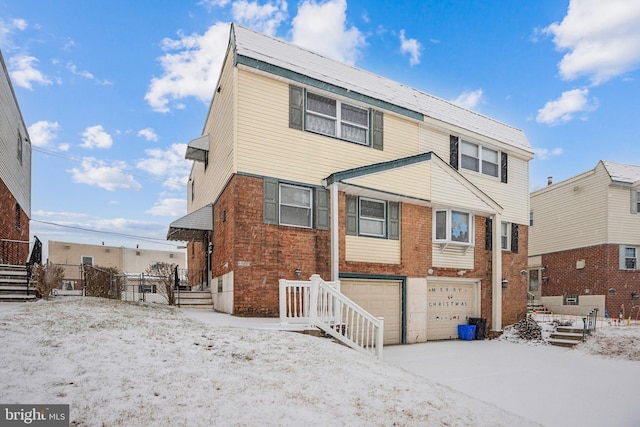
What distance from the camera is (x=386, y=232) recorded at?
13156mm

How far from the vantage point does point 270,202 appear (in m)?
11.2

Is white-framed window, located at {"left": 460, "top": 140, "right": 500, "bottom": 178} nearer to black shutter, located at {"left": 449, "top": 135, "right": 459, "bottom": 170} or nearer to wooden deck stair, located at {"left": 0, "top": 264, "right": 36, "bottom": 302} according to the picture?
black shutter, located at {"left": 449, "top": 135, "right": 459, "bottom": 170}

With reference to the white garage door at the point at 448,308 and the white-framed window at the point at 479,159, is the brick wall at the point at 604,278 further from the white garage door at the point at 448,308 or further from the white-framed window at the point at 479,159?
the white garage door at the point at 448,308

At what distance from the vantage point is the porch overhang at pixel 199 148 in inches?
597

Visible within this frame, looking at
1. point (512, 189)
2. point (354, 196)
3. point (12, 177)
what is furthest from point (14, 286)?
point (512, 189)

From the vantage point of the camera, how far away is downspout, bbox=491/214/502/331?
50.9 feet

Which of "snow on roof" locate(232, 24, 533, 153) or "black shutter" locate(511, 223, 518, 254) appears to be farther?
"black shutter" locate(511, 223, 518, 254)

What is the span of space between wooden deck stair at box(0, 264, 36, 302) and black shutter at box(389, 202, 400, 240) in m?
10.7

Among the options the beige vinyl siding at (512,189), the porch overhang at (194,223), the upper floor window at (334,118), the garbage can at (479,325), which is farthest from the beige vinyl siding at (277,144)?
the garbage can at (479,325)

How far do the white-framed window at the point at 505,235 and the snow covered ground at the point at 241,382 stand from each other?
780 centimetres

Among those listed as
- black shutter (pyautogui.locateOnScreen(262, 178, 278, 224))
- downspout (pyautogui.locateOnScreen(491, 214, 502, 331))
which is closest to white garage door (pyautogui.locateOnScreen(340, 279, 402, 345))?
black shutter (pyautogui.locateOnScreen(262, 178, 278, 224))

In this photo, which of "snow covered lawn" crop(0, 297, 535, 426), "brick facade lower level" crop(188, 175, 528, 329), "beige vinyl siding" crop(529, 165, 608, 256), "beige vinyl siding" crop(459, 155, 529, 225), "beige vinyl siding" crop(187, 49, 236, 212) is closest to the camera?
"snow covered lawn" crop(0, 297, 535, 426)

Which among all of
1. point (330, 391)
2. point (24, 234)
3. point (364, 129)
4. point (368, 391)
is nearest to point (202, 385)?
point (330, 391)
